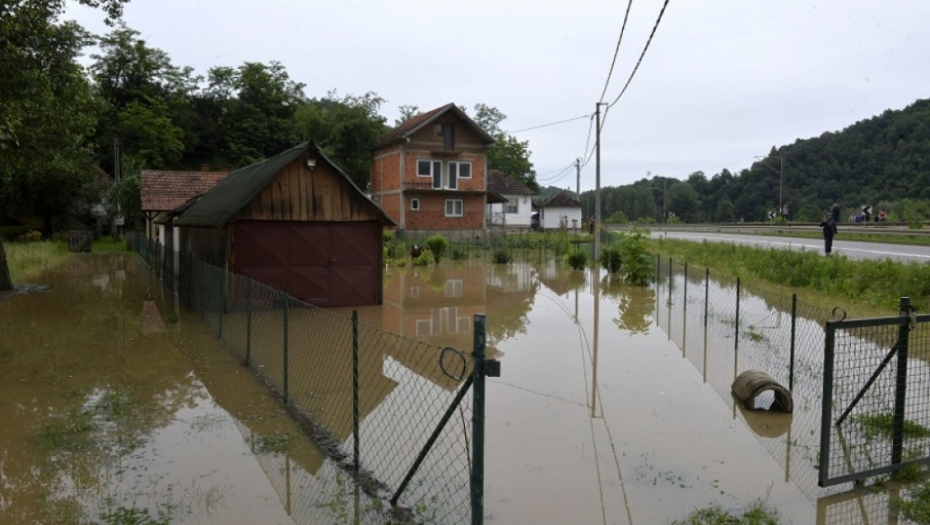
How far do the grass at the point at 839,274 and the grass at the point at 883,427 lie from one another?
26.0 ft

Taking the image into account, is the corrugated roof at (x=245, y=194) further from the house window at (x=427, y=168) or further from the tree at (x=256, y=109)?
the tree at (x=256, y=109)

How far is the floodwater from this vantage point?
5605mm

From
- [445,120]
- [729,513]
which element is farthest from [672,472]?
[445,120]

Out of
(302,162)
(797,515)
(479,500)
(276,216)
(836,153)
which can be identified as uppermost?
(836,153)

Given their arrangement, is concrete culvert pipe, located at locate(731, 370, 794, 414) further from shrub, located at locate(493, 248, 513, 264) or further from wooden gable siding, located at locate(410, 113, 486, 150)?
wooden gable siding, located at locate(410, 113, 486, 150)

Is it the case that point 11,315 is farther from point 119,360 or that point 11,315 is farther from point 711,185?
point 711,185

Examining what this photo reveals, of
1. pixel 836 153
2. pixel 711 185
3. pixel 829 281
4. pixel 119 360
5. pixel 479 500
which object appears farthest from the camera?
pixel 711 185

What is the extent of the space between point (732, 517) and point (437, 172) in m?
43.7

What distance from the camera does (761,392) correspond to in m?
8.73

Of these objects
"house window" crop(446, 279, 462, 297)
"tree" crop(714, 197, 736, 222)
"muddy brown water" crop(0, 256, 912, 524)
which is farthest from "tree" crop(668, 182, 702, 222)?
"muddy brown water" crop(0, 256, 912, 524)

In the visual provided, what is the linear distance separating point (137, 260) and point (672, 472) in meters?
35.6

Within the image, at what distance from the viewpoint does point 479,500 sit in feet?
14.5

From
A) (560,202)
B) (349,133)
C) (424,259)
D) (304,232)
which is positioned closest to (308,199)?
(304,232)

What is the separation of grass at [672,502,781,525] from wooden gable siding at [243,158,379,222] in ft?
42.8
